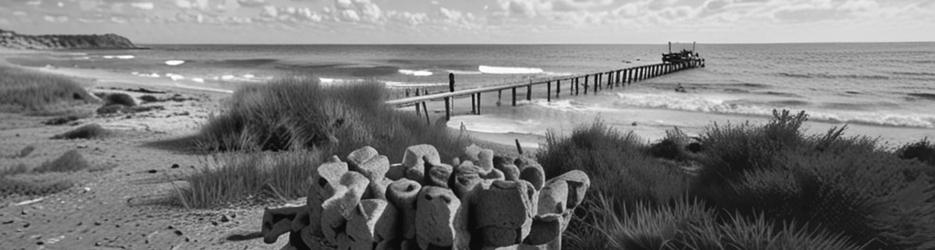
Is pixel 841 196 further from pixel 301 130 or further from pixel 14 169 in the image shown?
pixel 14 169

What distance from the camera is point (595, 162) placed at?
462cm

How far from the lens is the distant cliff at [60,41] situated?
105 meters

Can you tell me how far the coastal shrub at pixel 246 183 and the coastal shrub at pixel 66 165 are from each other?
2.03 meters

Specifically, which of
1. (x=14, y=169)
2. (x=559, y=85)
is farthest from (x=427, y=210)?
(x=559, y=85)

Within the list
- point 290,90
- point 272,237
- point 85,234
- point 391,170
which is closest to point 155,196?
point 85,234

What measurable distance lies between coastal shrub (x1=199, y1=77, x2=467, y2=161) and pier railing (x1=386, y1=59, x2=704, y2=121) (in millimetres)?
1496

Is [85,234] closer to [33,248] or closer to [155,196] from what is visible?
[33,248]

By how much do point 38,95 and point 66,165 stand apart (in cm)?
1003

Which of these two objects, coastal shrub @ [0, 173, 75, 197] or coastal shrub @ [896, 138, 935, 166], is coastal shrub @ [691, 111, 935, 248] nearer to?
coastal shrub @ [896, 138, 935, 166]

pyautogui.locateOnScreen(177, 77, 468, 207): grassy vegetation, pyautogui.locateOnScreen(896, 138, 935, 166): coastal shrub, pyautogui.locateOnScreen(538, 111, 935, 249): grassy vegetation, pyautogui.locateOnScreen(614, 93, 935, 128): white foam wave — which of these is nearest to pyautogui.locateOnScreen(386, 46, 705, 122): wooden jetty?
pyautogui.locateOnScreen(177, 77, 468, 207): grassy vegetation

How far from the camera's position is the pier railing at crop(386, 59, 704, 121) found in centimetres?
1526

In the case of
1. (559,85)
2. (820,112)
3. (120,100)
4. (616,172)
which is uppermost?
(616,172)

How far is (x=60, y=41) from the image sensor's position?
447 feet

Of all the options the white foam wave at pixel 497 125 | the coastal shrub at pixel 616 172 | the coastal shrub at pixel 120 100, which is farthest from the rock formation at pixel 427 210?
the coastal shrub at pixel 120 100
